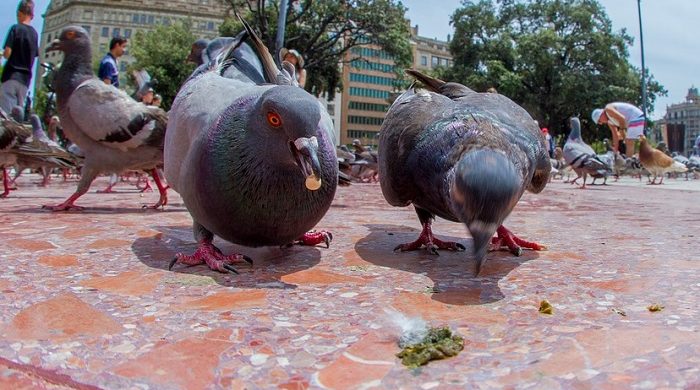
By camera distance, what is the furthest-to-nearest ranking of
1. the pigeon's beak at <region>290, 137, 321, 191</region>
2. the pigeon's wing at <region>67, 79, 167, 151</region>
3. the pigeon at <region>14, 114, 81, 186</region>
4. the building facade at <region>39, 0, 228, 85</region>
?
the building facade at <region>39, 0, 228, 85</region> < the pigeon at <region>14, 114, 81, 186</region> < the pigeon's wing at <region>67, 79, 167, 151</region> < the pigeon's beak at <region>290, 137, 321, 191</region>

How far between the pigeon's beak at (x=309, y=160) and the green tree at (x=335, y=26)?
20.8 metres

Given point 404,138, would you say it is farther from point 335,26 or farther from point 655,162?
point 335,26

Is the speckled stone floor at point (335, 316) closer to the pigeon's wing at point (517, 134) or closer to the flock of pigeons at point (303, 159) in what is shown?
the flock of pigeons at point (303, 159)

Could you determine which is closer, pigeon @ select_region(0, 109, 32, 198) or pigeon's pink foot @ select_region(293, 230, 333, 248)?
pigeon's pink foot @ select_region(293, 230, 333, 248)

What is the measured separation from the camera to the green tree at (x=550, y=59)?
1153 inches

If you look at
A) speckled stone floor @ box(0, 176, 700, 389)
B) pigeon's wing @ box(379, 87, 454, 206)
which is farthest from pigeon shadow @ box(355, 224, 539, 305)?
pigeon's wing @ box(379, 87, 454, 206)

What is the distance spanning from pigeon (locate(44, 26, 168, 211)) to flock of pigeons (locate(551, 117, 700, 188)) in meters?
9.28

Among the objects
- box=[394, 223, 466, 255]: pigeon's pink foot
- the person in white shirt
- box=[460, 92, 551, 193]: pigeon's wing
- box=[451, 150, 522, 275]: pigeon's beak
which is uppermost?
the person in white shirt

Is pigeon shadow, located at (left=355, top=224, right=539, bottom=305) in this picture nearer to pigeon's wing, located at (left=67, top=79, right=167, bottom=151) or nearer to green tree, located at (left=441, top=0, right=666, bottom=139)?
pigeon's wing, located at (left=67, top=79, right=167, bottom=151)

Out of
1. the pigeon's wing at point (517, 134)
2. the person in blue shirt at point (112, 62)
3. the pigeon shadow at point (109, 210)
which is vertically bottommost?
the pigeon shadow at point (109, 210)

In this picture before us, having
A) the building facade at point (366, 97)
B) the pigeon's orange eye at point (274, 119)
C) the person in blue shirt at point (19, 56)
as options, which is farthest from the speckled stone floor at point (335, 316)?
the building facade at point (366, 97)

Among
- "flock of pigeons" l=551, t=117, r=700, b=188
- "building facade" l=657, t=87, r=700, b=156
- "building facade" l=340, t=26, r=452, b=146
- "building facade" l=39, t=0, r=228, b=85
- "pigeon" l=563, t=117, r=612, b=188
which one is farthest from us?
"building facade" l=657, t=87, r=700, b=156

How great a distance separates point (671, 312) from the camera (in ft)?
5.52

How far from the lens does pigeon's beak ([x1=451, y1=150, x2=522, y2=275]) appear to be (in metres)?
1.77
